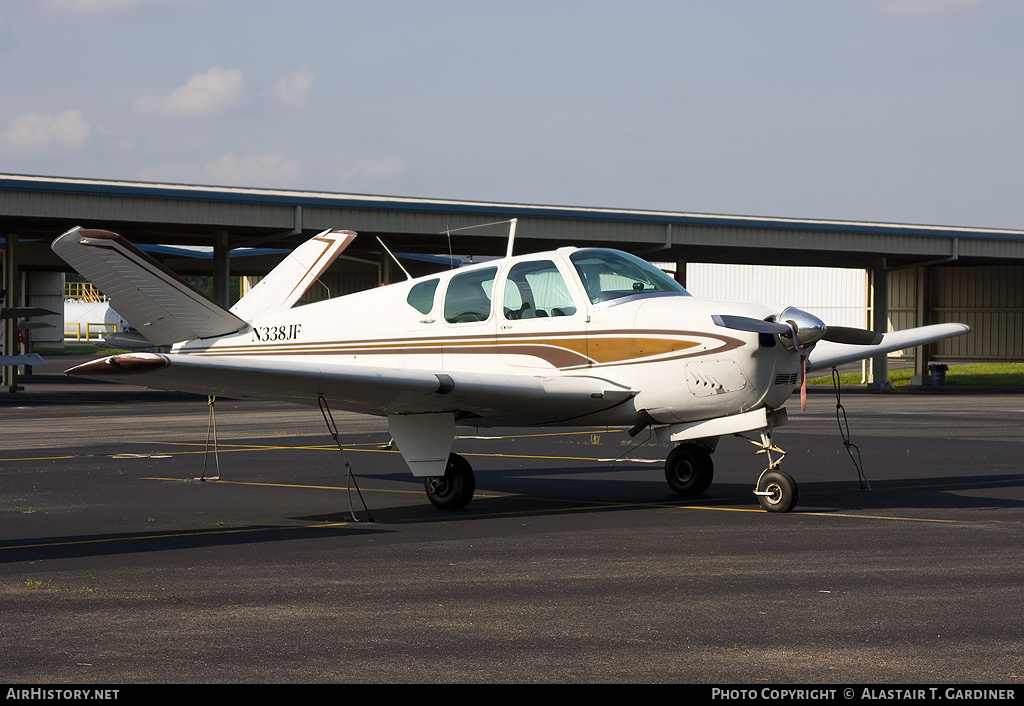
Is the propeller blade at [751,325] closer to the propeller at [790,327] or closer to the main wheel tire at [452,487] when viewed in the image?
the propeller at [790,327]

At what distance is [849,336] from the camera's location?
11.4 m

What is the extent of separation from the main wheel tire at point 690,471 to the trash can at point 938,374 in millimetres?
35180

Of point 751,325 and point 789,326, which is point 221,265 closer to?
point 751,325

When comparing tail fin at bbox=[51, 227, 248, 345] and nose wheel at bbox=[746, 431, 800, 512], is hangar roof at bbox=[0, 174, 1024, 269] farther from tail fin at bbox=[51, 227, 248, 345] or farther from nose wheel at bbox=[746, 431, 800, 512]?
nose wheel at bbox=[746, 431, 800, 512]

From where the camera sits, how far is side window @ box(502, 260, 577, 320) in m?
11.6

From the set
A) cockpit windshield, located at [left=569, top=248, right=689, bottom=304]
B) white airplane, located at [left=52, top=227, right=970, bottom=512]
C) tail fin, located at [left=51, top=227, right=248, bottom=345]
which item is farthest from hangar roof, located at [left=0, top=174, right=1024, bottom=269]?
cockpit windshield, located at [left=569, top=248, right=689, bottom=304]

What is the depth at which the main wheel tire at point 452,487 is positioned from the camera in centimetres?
1171

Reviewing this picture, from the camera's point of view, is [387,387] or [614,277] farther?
[614,277]

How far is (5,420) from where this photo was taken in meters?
25.6

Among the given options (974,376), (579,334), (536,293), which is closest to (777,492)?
(579,334)

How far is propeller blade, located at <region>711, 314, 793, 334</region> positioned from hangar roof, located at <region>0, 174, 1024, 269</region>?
18595 mm

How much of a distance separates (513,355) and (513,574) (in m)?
4.07
